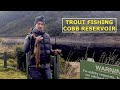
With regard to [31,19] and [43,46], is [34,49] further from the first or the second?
[31,19]

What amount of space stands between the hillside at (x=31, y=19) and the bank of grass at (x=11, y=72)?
2.38ft

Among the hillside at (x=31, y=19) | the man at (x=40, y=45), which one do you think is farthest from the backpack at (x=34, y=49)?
the hillside at (x=31, y=19)

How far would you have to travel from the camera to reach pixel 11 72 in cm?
831

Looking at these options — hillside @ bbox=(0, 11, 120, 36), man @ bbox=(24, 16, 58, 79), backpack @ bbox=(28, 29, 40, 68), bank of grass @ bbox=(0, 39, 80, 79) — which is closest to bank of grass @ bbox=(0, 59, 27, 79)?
bank of grass @ bbox=(0, 39, 80, 79)

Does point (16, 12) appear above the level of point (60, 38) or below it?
above

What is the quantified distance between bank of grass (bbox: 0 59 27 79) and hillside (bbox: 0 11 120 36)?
2.38ft

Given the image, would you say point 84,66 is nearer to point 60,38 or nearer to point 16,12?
point 60,38

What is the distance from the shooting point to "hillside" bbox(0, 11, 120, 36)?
26.4 feet

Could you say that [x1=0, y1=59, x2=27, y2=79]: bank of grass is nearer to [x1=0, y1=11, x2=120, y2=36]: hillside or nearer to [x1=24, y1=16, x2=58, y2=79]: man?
[x1=24, y1=16, x2=58, y2=79]: man

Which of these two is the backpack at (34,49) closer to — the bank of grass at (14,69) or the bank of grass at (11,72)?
the bank of grass at (14,69)
